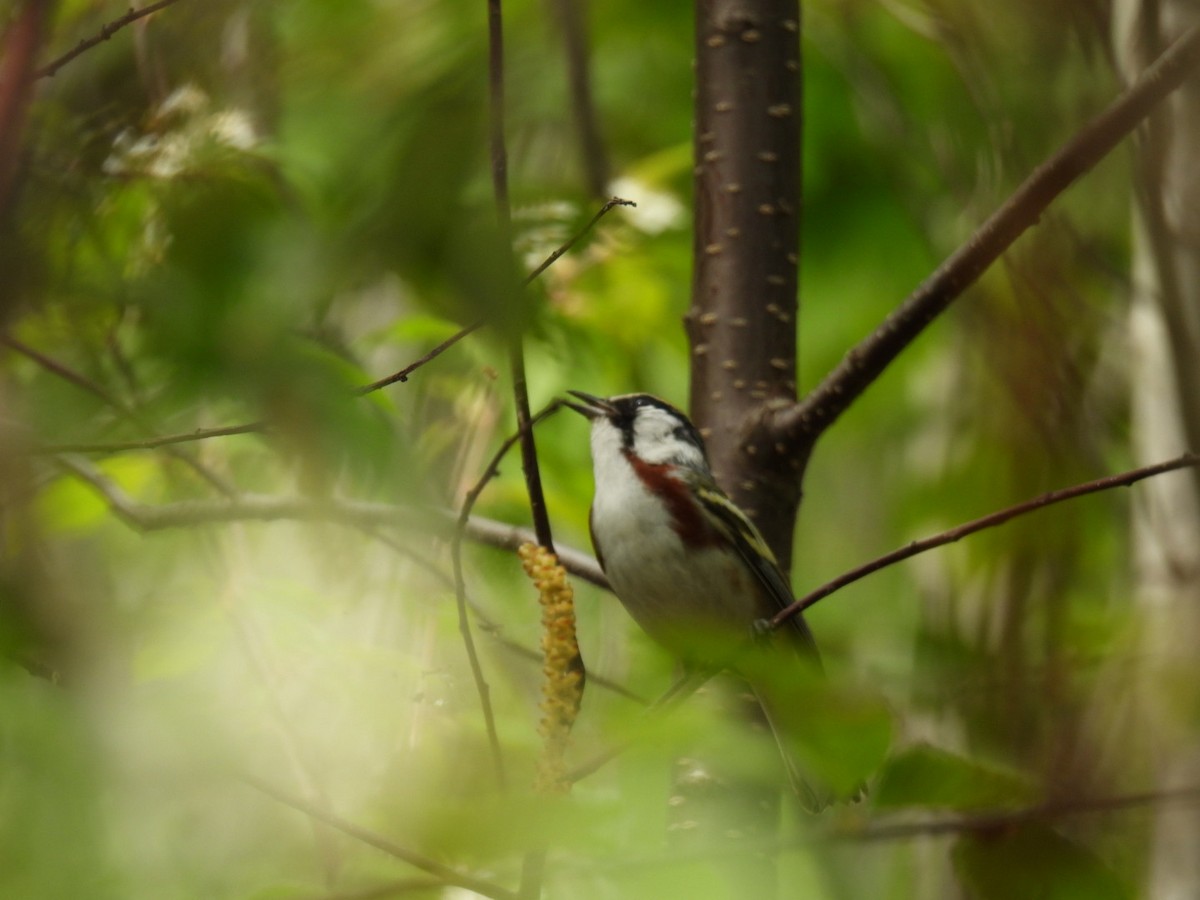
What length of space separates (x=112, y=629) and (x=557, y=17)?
7.12ft

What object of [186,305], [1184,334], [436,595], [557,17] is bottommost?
[186,305]

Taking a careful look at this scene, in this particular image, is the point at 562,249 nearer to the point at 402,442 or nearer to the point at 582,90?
the point at 402,442

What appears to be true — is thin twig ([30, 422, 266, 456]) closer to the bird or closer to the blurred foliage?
the blurred foliage

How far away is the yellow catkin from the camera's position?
1331 millimetres

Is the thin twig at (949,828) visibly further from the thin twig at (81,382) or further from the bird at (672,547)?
the bird at (672,547)

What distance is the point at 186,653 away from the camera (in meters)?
1.96

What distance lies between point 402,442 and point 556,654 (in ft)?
1.37

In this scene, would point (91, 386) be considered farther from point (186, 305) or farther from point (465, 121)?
point (465, 121)

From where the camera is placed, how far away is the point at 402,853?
0.93 m

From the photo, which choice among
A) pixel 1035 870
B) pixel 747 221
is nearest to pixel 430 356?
pixel 1035 870

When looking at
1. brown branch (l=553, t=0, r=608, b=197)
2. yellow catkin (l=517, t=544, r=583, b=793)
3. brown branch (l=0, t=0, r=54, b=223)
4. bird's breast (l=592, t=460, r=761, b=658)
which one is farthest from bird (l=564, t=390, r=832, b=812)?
brown branch (l=0, t=0, r=54, b=223)

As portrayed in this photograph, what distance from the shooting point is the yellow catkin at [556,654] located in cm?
133

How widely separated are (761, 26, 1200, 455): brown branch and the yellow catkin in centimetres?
65

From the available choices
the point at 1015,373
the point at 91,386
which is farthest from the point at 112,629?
the point at 1015,373
